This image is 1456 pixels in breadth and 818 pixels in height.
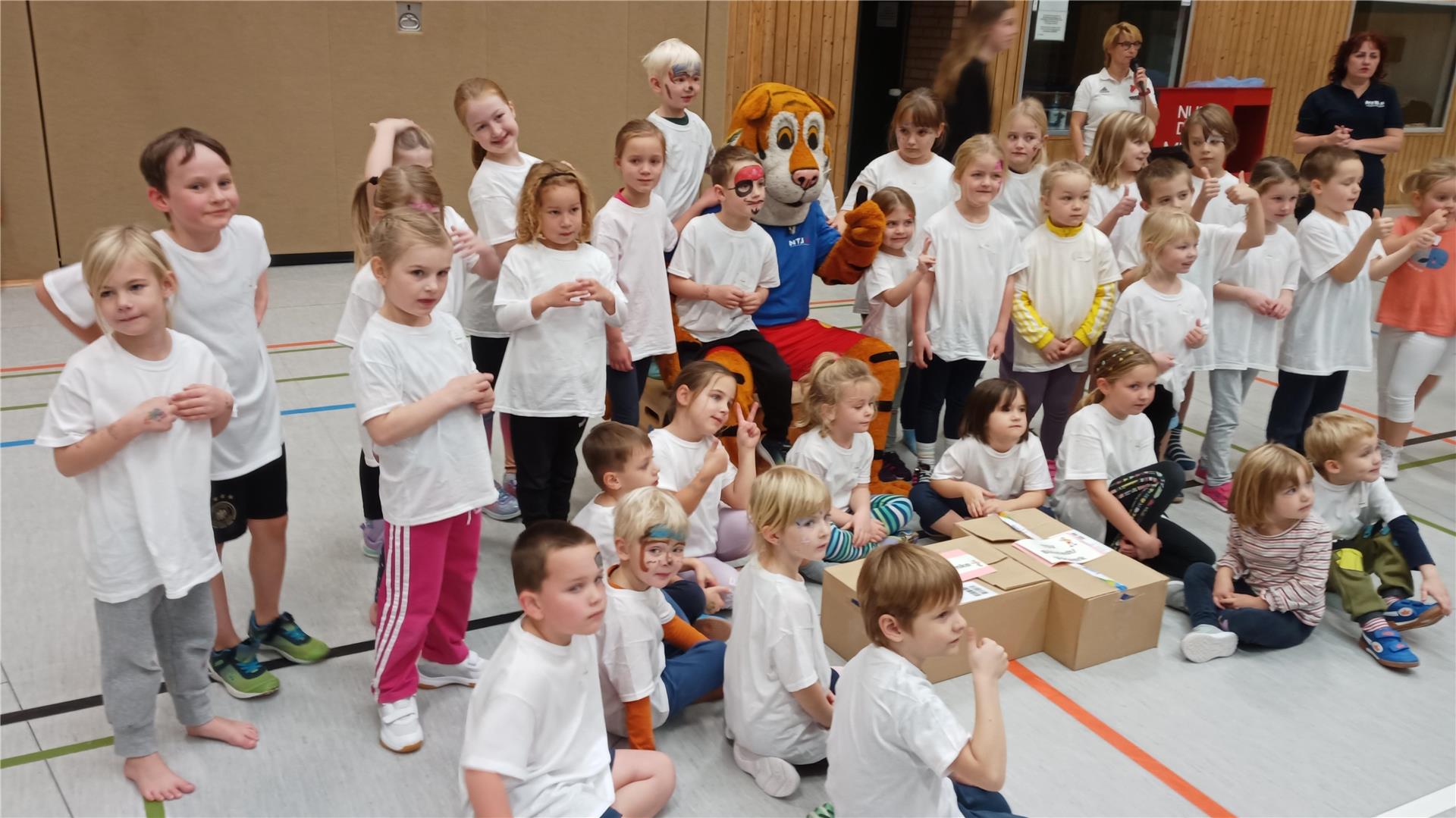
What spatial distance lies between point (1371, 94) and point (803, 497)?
559 centimetres

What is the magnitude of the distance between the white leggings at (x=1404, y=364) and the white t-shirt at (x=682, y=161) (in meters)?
3.00

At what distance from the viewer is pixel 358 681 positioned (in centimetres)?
308

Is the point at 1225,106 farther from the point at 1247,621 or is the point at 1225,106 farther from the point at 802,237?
the point at 1247,621

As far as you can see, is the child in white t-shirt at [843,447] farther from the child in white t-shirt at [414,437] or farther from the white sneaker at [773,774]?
the child in white t-shirt at [414,437]

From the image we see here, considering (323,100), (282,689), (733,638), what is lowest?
(282,689)

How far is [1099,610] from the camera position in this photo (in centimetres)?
325

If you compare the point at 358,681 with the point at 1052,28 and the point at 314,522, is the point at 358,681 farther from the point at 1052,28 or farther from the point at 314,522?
the point at 1052,28

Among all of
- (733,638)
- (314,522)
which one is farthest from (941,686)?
(314,522)

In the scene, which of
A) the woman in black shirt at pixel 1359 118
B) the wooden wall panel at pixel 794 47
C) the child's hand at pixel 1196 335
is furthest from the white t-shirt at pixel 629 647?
the wooden wall panel at pixel 794 47

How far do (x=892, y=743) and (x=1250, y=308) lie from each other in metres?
3.19

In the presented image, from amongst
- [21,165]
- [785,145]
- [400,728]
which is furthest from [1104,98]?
[21,165]

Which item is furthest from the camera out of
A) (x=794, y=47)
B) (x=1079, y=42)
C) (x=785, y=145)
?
(x=1079, y=42)

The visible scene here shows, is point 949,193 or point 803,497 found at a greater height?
point 949,193

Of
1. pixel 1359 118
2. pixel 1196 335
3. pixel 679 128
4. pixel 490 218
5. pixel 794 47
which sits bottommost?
pixel 1196 335
